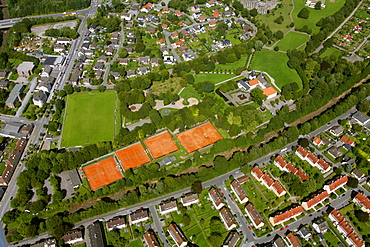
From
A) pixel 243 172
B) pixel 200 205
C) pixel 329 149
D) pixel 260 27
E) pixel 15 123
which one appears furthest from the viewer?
pixel 260 27

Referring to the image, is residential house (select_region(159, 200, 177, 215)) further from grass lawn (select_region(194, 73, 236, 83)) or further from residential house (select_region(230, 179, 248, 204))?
grass lawn (select_region(194, 73, 236, 83))

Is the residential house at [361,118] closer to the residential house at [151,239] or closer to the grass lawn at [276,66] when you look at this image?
the grass lawn at [276,66]

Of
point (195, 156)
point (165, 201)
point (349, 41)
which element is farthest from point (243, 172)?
point (349, 41)

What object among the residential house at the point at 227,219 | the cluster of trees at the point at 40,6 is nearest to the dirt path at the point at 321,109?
the residential house at the point at 227,219

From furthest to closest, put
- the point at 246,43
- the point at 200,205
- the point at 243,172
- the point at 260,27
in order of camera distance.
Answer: the point at 260,27
the point at 246,43
the point at 243,172
the point at 200,205

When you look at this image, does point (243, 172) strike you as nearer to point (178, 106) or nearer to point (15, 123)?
point (178, 106)

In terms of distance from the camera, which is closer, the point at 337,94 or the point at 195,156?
the point at 195,156

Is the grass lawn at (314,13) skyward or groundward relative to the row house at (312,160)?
skyward
